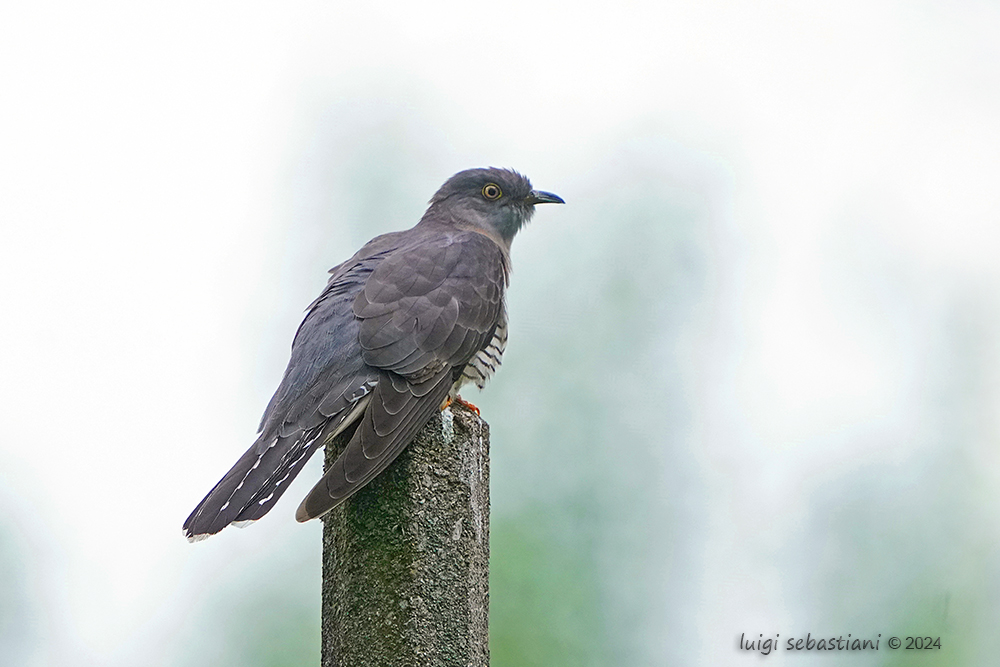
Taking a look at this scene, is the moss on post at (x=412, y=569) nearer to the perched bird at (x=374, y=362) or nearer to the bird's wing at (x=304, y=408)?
the perched bird at (x=374, y=362)

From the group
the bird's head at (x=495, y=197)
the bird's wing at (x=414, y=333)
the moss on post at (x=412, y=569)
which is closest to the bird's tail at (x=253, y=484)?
the bird's wing at (x=414, y=333)

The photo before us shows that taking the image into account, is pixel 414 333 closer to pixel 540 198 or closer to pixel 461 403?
pixel 461 403

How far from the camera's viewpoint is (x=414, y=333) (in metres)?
3.22

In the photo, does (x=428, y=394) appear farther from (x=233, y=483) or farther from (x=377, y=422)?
(x=233, y=483)

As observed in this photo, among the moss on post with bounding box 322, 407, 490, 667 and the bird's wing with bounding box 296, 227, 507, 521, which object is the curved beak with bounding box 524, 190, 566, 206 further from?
the moss on post with bounding box 322, 407, 490, 667

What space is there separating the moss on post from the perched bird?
10cm

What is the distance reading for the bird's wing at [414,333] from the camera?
7.50 feet

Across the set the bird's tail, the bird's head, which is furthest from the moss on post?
the bird's head

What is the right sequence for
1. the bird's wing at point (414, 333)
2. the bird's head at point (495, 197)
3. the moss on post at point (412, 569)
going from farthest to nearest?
1. the bird's head at point (495, 197)
2. the bird's wing at point (414, 333)
3. the moss on post at point (412, 569)

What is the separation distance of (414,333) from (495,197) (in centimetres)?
190

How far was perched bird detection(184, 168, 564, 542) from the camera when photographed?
2.53 meters

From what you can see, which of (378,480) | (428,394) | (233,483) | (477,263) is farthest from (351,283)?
(378,480)

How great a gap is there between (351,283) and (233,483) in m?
1.15

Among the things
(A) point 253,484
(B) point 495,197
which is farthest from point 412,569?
(B) point 495,197
